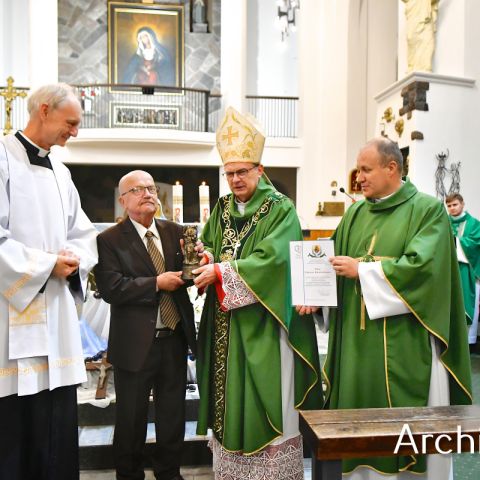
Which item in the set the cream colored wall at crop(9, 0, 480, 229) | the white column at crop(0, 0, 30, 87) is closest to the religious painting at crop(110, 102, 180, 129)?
the cream colored wall at crop(9, 0, 480, 229)

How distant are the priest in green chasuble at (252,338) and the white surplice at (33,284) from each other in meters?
0.58

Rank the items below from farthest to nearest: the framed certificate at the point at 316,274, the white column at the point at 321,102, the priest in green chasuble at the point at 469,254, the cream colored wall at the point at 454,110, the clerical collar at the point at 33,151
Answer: the white column at the point at 321,102 → the cream colored wall at the point at 454,110 → the priest in green chasuble at the point at 469,254 → the framed certificate at the point at 316,274 → the clerical collar at the point at 33,151

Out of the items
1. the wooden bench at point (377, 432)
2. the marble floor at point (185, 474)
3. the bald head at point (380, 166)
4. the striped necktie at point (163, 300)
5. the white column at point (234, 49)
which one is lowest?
the marble floor at point (185, 474)

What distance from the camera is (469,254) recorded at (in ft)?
18.9

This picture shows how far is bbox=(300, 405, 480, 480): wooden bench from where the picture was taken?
63.5 inches

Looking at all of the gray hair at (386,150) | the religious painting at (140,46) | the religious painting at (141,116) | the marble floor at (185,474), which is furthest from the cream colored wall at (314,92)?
the gray hair at (386,150)

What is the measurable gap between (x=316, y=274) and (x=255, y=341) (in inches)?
16.6

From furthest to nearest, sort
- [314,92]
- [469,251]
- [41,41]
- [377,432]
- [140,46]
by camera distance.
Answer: [140,46] < [314,92] < [41,41] < [469,251] < [377,432]

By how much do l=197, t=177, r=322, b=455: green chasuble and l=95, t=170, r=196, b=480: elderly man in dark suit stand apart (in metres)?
0.14

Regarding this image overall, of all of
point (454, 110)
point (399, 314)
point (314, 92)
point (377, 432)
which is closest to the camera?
point (377, 432)

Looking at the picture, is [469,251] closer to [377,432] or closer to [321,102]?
[377,432]

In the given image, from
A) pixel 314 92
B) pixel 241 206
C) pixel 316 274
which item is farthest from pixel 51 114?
pixel 314 92

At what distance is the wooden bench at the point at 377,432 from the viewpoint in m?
1.61

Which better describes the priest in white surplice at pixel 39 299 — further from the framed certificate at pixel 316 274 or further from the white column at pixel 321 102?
the white column at pixel 321 102
